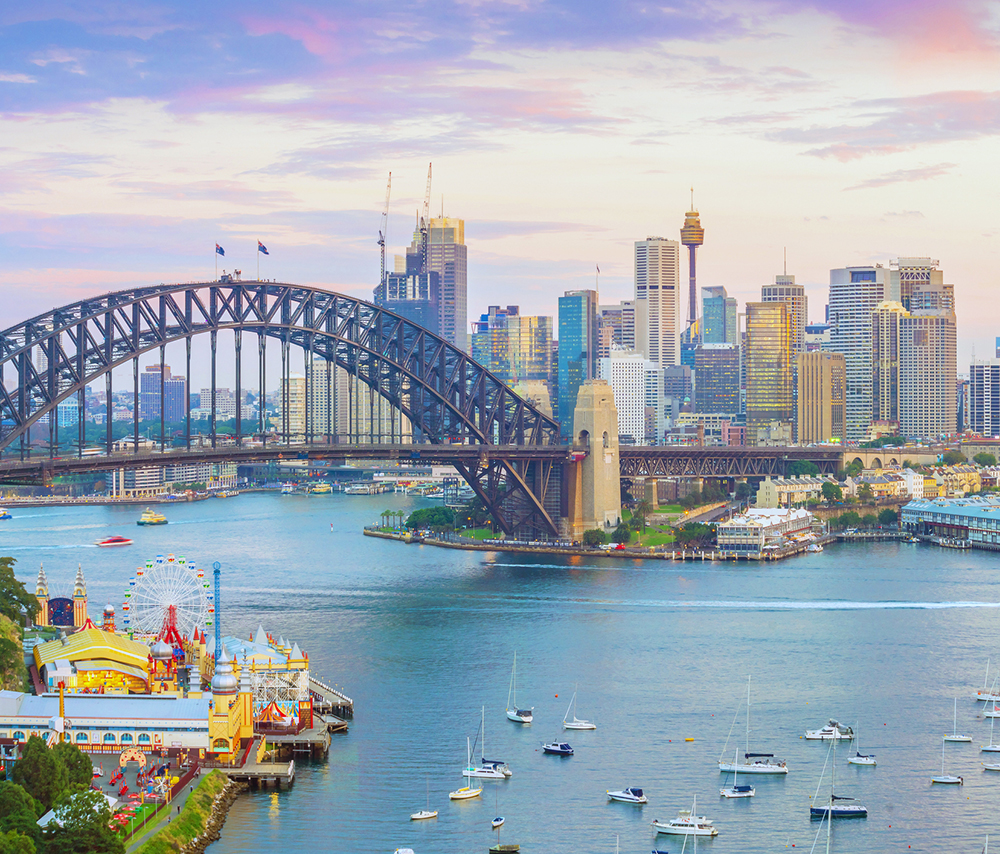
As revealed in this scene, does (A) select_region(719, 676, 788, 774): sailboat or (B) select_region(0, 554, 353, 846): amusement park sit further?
(A) select_region(719, 676, 788, 774): sailboat

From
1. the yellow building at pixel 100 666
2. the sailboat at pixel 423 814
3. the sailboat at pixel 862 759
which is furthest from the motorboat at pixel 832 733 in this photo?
the yellow building at pixel 100 666

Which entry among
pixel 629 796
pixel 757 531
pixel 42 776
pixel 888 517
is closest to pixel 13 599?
pixel 42 776

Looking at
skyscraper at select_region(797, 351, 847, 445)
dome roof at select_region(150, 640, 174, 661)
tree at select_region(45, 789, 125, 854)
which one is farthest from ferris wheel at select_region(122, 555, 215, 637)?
skyscraper at select_region(797, 351, 847, 445)

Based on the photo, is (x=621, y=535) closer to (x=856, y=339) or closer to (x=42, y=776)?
(x=42, y=776)

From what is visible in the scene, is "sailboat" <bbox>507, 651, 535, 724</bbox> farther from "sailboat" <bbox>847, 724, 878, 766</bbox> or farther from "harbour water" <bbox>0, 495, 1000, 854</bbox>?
"sailboat" <bbox>847, 724, 878, 766</bbox>

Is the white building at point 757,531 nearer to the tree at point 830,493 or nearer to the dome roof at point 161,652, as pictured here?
the tree at point 830,493
